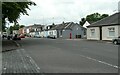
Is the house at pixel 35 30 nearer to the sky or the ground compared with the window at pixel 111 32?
nearer to the sky

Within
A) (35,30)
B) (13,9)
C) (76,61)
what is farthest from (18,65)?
(35,30)

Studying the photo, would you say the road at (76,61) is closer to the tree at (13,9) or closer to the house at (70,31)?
the tree at (13,9)

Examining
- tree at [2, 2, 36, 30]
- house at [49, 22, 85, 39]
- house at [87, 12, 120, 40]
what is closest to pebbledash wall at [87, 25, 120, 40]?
house at [87, 12, 120, 40]

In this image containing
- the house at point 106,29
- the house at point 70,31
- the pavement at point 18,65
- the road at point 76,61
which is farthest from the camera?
the house at point 70,31

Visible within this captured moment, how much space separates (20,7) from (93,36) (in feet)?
84.0

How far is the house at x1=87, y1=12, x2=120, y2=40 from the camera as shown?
51.5 m

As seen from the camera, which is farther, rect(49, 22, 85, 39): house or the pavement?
rect(49, 22, 85, 39): house

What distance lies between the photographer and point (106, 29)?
2136 inches

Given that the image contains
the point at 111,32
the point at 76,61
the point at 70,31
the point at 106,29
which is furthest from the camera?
the point at 70,31

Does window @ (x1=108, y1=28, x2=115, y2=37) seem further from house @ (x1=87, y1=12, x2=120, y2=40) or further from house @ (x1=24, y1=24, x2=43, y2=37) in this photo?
house @ (x1=24, y1=24, x2=43, y2=37)

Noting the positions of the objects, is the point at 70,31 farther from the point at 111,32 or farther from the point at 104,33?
the point at 111,32

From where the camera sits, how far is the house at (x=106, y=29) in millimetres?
51531

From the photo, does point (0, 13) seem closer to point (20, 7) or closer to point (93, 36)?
point (20, 7)

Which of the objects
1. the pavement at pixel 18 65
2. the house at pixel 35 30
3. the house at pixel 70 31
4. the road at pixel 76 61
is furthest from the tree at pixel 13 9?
the house at pixel 35 30
